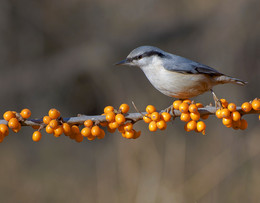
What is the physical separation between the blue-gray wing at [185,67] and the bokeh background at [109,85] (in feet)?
4.99

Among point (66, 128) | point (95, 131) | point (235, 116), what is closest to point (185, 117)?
point (235, 116)

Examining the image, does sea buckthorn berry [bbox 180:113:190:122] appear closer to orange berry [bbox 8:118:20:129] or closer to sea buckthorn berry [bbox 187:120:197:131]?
sea buckthorn berry [bbox 187:120:197:131]

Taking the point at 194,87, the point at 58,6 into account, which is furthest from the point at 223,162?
the point at 58,6

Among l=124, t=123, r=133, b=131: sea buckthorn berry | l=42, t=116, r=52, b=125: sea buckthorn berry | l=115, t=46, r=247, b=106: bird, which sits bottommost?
l=124, t=123, r=133, b=131: sea buckthorn berry

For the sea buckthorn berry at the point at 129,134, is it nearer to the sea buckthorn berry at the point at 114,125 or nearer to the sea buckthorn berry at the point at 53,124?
the sea buckthorn berry at the point at 114,125

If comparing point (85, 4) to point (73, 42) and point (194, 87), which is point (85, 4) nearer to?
point (73, 42)

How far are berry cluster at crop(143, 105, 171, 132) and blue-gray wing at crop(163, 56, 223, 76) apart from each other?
1.10 metres

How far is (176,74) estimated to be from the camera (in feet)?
11.2

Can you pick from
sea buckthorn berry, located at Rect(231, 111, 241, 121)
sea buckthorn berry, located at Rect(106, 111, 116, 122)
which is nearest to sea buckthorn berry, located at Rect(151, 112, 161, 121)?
sea buckthorn berry, located at Rect(106, 111, 116, 122)

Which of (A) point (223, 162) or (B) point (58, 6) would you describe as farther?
(B) point (58, 6)

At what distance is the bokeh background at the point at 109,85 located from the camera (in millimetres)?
5078

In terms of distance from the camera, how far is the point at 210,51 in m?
7.78

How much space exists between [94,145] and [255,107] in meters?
6.10

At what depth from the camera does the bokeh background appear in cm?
508
